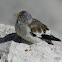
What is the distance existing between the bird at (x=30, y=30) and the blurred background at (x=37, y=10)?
6.60 m

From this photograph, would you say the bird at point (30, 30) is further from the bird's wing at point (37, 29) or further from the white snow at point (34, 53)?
the white snow at point (34, 53)

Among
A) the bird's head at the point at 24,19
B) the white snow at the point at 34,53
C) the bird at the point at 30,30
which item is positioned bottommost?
the white snow at the point at 34,53

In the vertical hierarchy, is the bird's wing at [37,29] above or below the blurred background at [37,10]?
below

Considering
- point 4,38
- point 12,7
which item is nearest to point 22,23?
point 4,38

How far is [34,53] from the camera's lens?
8633 mm

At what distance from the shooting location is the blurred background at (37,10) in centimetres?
1666

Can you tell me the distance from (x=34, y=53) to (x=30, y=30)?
81 centimetres

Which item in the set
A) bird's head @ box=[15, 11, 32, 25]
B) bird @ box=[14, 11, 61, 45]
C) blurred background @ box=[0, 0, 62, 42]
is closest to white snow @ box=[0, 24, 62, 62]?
bird @ box=[14, 11, 61, 45]

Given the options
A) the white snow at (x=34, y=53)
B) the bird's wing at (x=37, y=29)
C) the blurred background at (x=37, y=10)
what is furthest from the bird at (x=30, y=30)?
the blurred background at (x=37, y=10)

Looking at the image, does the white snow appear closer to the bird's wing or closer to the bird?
the bird

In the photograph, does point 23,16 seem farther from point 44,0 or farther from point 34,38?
point 44,0

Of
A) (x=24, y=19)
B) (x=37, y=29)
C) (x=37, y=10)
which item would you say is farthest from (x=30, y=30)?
(x=37, y=10)

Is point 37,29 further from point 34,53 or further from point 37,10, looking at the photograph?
point 37,10

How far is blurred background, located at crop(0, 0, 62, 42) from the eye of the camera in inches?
656
